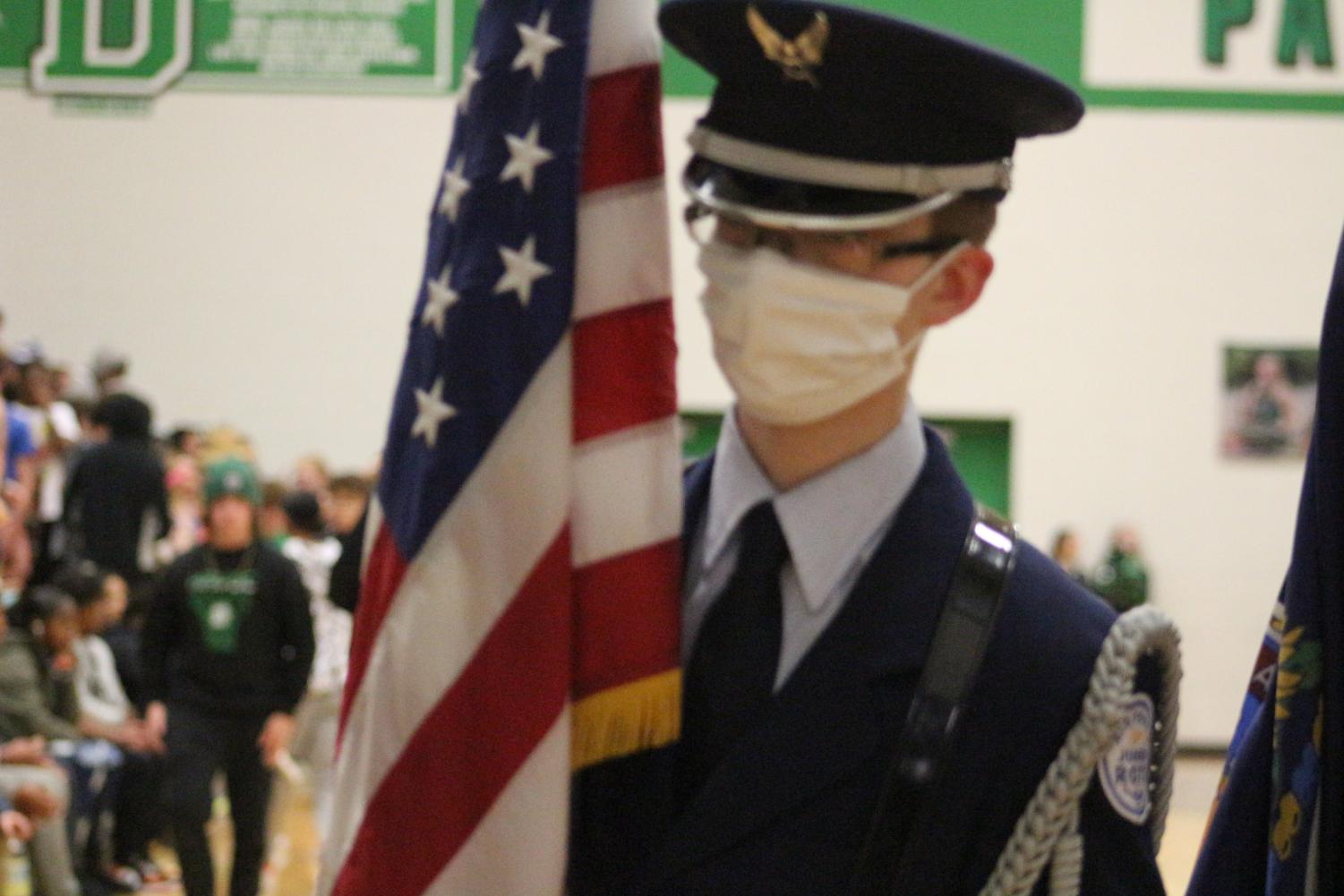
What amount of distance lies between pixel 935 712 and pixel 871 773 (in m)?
0.07

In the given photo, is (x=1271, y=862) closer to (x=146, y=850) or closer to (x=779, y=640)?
(x=779, y=640)

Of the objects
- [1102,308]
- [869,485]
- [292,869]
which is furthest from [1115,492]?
[869,485]

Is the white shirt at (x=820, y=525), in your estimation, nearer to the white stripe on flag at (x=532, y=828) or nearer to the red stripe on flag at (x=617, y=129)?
the white stripe on flag at (x=532, y=828)

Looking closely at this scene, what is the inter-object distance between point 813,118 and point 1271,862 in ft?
2.25

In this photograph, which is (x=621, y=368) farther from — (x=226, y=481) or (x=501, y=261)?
(x=226, y=481)

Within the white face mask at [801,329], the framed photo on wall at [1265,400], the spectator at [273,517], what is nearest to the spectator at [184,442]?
the spectator at [273,517]

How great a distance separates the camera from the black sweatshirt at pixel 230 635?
19.1 feet

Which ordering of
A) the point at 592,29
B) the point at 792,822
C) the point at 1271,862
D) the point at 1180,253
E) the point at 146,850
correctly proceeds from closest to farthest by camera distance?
the point at 1271,862, the point at 792,822, the point at 592,29, the point at 146,850, the point at 1180,253

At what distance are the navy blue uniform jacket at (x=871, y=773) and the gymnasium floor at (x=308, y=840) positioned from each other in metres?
3.61

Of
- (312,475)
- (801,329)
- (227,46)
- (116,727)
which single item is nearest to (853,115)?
(801,329)

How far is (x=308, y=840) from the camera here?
345 inches

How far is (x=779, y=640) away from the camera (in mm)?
1546

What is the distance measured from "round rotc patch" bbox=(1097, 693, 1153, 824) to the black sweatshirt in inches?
182

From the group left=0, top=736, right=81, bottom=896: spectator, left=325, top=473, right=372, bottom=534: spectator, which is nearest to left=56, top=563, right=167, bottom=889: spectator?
left=0, top=736, right=81, bottom=896: spectator
